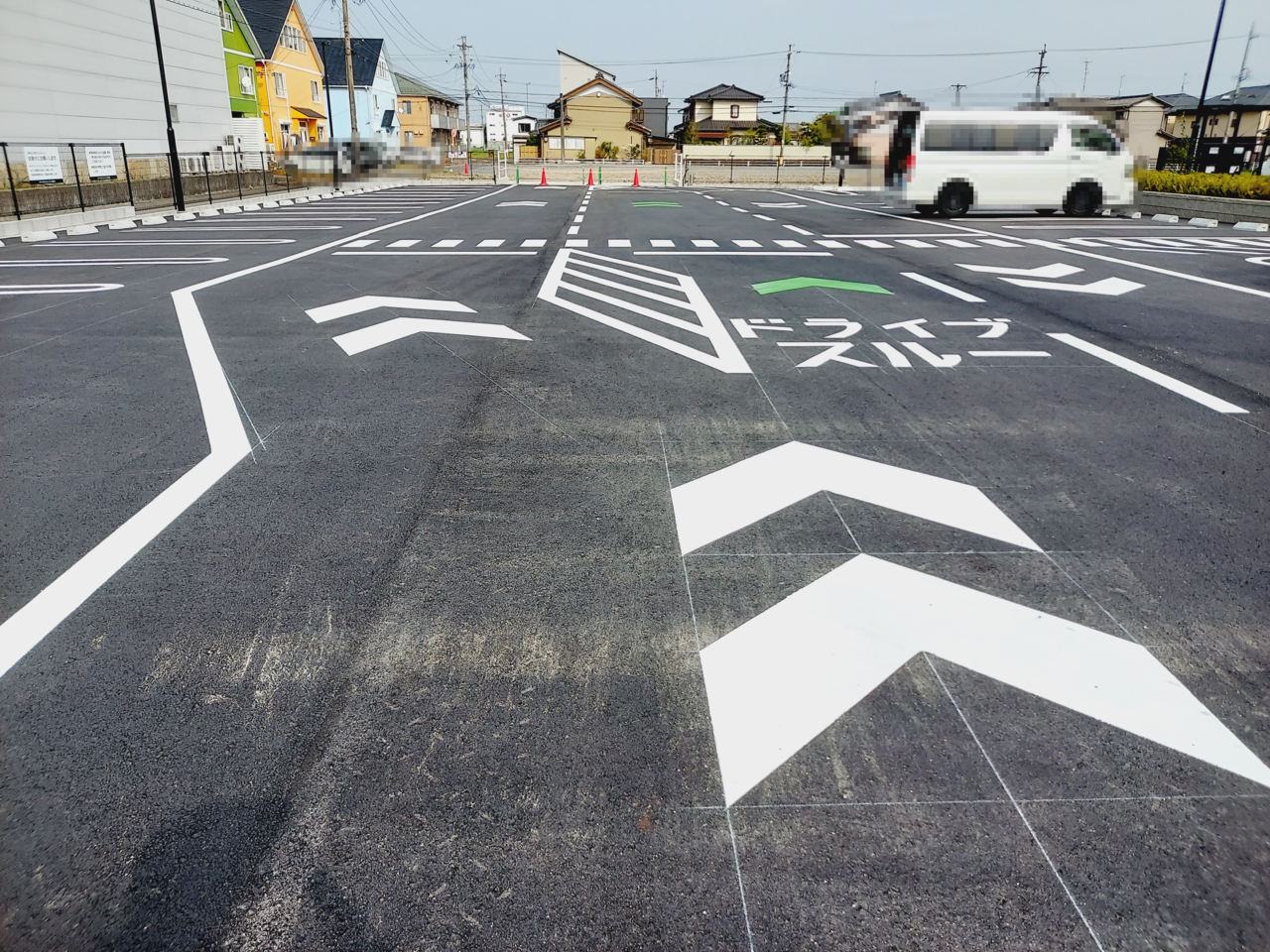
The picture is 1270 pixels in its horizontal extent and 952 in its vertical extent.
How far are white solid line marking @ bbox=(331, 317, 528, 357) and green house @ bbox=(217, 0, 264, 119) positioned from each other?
38.2 meters

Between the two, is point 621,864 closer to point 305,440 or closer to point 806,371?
point 305,440

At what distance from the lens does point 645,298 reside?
378 inches

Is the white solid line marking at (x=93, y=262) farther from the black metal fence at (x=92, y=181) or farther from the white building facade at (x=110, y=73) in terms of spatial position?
the white building facade at (x=110, y=73)

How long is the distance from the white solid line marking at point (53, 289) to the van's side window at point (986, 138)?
1615 cm

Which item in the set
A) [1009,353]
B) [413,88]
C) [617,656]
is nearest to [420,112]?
[413,88]

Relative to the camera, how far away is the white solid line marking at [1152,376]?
5727 millimetres

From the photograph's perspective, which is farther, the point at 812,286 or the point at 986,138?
the point at 986,138

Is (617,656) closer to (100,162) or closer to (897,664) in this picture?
(897,664)

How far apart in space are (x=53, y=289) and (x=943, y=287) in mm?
11125

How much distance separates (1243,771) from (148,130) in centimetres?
3788

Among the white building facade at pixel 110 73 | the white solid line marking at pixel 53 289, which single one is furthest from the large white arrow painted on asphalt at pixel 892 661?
the white building facade at pixel 110 73

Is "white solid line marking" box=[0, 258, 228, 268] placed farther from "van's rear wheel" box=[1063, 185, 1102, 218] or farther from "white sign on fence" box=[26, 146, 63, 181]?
"van's rear wheel" box=[1063, 185, 1102, 218]

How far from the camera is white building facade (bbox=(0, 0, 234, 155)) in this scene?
24.1m

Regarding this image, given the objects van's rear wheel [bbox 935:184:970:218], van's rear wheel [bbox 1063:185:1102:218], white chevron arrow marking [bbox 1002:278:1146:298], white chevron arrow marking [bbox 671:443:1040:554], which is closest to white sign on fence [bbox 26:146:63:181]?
white chevron arrow marking [bbox 1002:278:1146:298]
